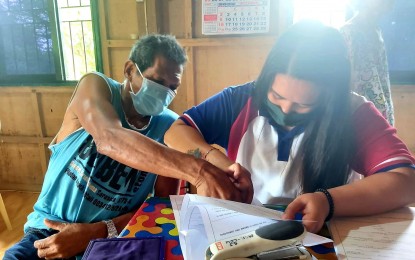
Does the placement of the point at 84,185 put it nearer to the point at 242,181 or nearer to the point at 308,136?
the point at 242,181

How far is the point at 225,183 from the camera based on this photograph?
31.2 inches

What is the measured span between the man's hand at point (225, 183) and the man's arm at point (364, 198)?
12 centimetres

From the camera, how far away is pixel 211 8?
2619 mm

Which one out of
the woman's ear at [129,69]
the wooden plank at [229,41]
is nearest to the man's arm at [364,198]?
the woman's ear at [129,69]

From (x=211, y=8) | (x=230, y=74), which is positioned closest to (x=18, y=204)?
(x=230, y=74)

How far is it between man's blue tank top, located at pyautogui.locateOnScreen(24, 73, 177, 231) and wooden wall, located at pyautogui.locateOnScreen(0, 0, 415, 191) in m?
1.46

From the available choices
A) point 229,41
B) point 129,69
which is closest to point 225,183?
point 129,69

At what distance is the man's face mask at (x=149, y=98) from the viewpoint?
147 centimetres

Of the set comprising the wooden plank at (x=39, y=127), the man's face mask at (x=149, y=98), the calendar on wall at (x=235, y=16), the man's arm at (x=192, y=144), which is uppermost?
the calendar on wall at (x=235, y=16)

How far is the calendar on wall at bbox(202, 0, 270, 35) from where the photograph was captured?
→ 101 inches

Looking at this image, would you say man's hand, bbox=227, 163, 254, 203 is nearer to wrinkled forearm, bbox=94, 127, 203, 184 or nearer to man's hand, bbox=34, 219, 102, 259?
wrinkled forearm, bbox=94, 127, 203, 184

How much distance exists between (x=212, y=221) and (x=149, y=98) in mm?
920

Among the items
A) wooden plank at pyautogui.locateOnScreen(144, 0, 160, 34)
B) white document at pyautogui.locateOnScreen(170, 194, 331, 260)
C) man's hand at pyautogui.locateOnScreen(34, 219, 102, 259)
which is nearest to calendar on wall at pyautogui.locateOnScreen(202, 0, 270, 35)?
wooden plank at pyautogui.locateOnScreen(144, 0, 160, 34)

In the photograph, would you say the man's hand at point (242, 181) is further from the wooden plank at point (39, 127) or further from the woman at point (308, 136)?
the wooden plank at point (39, 127)
